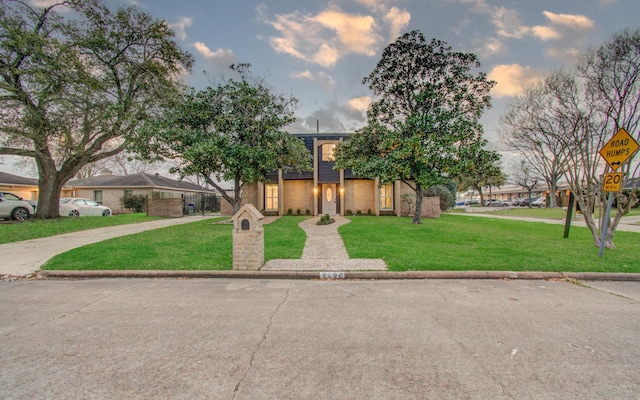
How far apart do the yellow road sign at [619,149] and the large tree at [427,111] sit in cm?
650

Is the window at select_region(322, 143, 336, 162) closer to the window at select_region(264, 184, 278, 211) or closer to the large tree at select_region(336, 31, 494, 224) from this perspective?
the window at select_region(264, 184, 278, 211)

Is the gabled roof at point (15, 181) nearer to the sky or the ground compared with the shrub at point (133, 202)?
nearer to the sky

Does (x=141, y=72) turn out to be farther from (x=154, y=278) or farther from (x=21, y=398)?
(x=21, y=398)

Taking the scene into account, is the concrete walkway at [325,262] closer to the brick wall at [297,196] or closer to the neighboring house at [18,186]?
the brick wall at [297,196]

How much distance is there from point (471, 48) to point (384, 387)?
16639mm

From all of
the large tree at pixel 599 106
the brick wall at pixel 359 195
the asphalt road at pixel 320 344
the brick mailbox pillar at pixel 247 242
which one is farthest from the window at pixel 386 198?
the asphalt road at pixel 320 344

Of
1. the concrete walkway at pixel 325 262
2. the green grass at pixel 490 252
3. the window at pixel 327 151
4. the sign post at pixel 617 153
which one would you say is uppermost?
the window at pixel 327 151

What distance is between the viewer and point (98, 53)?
16172 mm

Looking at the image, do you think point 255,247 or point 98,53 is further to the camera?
point 98,53

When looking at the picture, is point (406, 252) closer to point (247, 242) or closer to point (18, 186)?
point (247, 242)

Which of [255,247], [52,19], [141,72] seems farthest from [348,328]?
[52,19]

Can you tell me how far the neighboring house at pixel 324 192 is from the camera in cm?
2166

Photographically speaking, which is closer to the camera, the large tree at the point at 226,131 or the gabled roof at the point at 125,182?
the large tree at the point at 226,131

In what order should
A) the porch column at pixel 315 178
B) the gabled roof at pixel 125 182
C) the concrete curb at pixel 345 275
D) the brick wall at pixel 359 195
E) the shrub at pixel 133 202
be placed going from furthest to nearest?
the gabled roof at pixel 125 182 < the shrub at pixel 133 202 < the brick wall at pixel 359 195 < the porch column at pixel 315 178 < the concrete curb at pixel 345 275
